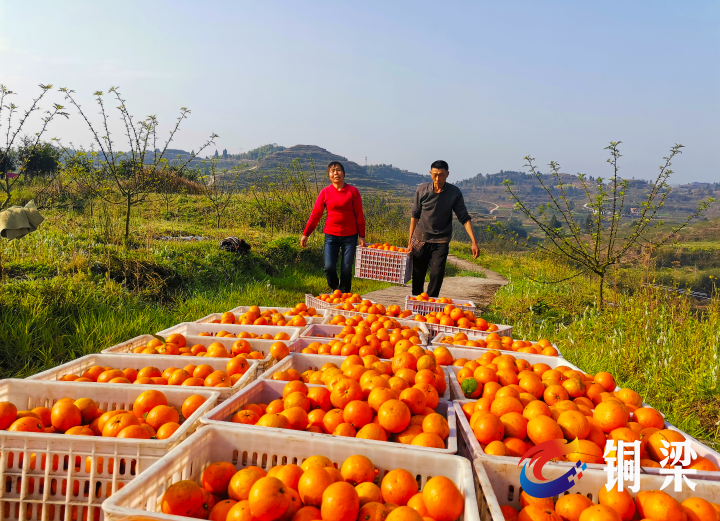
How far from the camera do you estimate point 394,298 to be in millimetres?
8336

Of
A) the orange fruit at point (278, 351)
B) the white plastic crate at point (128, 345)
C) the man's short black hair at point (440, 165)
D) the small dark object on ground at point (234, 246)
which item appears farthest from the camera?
the small dark object on ground at point (234, 246)

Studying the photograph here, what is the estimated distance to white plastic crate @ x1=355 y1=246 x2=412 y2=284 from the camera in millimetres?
6566

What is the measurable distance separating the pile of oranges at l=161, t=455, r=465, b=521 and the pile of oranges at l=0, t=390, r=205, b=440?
0.44 m

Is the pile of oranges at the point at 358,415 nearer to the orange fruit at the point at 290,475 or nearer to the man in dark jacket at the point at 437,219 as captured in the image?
the orange fruit at the point at 290,475

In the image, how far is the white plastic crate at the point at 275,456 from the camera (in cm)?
149

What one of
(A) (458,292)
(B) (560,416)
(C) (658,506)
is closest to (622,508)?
(C) (658,506)

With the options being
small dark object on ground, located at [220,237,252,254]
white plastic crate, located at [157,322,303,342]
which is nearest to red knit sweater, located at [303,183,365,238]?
white plastic crate, located at [157,322,303,342]

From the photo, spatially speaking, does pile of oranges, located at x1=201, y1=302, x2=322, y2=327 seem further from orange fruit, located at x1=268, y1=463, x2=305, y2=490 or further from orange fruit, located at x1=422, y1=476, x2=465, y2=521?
orange fruit, located at x1=422, y1=476, x2=465, y2=521

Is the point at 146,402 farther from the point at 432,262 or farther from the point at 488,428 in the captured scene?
the point at 432,262

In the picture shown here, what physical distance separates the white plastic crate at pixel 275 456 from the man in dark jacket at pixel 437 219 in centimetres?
406

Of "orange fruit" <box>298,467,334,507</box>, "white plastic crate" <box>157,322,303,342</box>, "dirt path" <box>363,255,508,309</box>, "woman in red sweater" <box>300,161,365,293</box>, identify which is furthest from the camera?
"dirt path" <box>363,255,508,309</box>

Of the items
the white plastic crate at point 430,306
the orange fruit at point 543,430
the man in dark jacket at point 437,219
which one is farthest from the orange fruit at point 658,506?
the man in dark jacket at point 437,219

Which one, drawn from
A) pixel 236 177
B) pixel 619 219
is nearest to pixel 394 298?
pixel 619 219

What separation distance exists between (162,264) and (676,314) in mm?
7239
